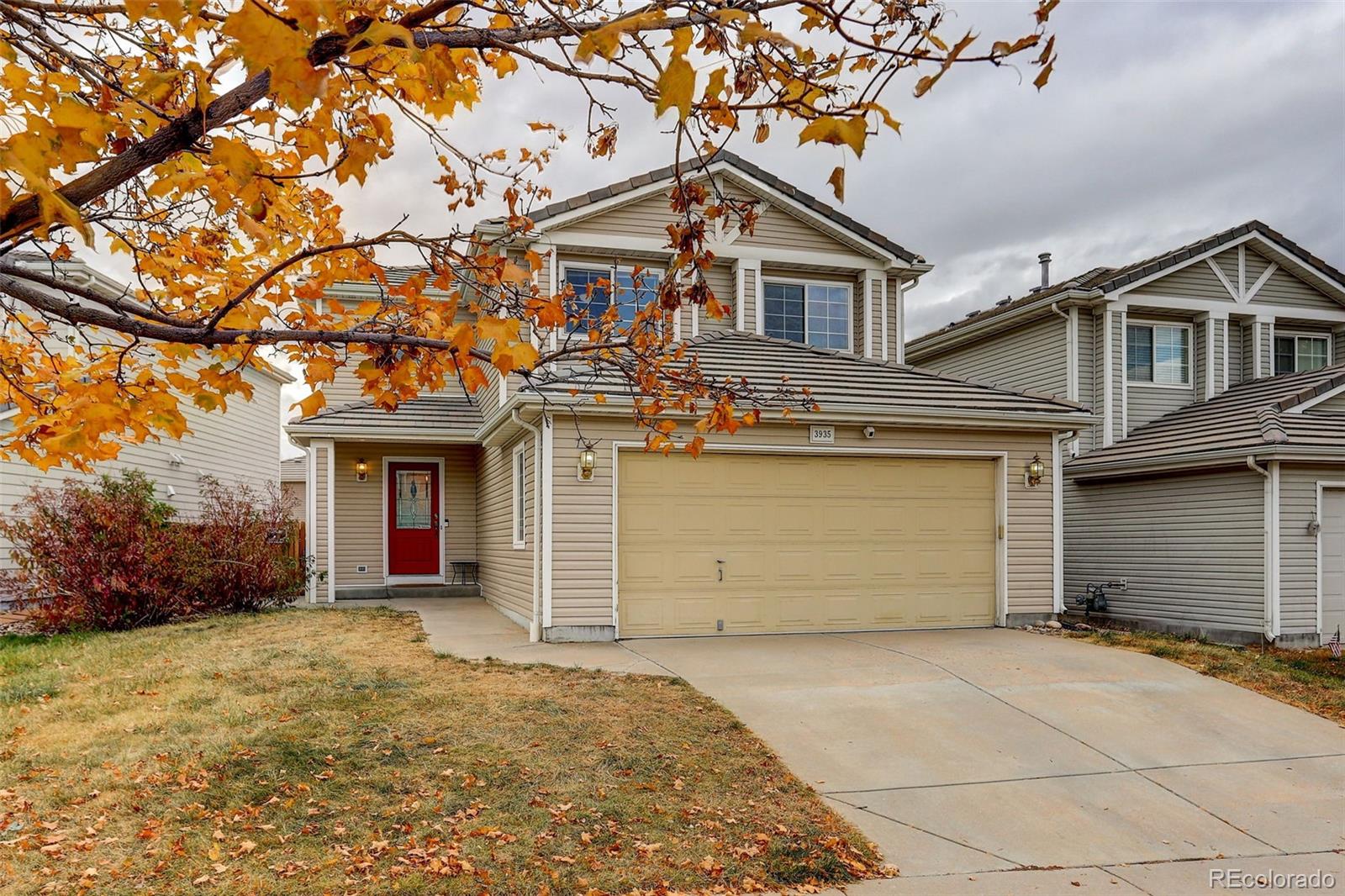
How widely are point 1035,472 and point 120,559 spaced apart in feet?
39.6

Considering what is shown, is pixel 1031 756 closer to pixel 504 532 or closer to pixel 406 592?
pixel 504 532

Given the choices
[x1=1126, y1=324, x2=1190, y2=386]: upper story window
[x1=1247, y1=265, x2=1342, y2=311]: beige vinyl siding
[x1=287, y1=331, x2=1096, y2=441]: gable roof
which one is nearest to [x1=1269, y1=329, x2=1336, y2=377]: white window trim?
[x1=1247, y1=265, x2=1342, y2=311]: beige vinyl siding

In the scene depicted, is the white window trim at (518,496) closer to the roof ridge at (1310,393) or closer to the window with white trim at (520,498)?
the window with white trim at (520,498)

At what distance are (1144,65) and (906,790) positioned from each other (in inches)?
506

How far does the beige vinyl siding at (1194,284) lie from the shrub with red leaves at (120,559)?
15900mm

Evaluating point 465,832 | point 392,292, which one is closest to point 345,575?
point 465,832

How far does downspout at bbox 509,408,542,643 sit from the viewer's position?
10.1 meters

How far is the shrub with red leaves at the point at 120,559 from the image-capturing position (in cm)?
1170

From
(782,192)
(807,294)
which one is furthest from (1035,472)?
(782,192)

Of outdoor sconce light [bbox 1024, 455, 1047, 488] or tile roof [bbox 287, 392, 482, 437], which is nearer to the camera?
outdoor sconce light [bbox 1024, 455, 1047, 488]

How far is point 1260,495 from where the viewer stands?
1225 cm

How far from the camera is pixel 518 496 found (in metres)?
11.9

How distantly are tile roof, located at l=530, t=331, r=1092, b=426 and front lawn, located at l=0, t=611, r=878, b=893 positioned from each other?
4.58m

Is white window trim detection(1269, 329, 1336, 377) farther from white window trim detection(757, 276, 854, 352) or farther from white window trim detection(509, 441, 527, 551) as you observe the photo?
white window trim detection(509, 441, 527, 551)
